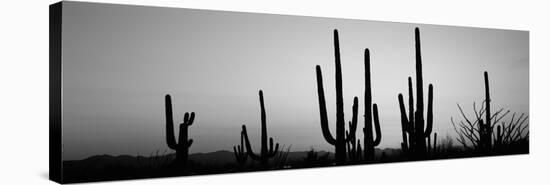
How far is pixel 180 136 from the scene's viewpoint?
9523 mm

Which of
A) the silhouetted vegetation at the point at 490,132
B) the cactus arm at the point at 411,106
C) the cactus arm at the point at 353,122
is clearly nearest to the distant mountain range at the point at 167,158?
the cactus arm at the point at 353,122

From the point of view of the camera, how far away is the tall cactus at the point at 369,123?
10.8 meters

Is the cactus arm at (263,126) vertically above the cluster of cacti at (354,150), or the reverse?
the cactus arm at (263,126)

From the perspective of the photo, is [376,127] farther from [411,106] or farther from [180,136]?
[180,136]

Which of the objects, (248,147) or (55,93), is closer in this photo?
(55,93)

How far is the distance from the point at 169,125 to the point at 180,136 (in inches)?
7.6

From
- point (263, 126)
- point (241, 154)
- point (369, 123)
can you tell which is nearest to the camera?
point (241, 154)

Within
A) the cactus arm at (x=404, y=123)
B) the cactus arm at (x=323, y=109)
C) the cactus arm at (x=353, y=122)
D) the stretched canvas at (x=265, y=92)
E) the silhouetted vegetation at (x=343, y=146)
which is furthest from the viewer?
the cactus arm at (x=404, y=123)

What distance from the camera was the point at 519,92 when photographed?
12164 millimetres

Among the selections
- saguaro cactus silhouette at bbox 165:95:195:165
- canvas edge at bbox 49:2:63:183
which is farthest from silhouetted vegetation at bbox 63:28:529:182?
canvas edge at bbox 49:2:63:183

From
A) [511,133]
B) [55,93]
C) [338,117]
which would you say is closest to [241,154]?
[338,117]

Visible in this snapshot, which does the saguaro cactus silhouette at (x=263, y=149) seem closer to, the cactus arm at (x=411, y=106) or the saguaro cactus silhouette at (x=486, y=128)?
the cactus arm at (x=411, y=106)

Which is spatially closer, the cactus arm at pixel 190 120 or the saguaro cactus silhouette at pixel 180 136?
the saguaro cactus silhouette at pixel 180 136

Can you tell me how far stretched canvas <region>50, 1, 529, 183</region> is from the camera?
8953mm
